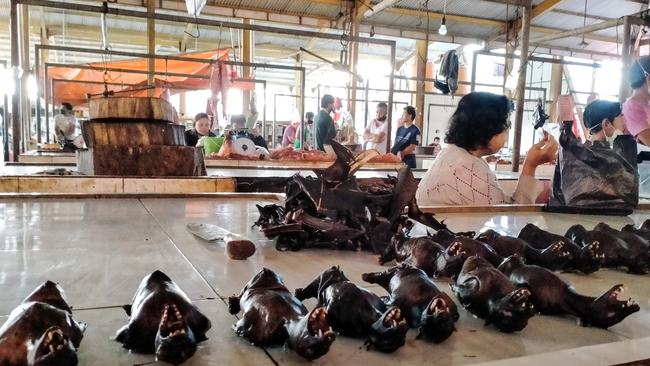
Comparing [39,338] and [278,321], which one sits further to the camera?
[278,321]

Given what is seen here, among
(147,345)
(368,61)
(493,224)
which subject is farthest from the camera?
(368,61)

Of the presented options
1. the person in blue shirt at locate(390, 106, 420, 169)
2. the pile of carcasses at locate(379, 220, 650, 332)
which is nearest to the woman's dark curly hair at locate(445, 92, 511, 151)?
the pile of carcasses at locate(379, 220, 650, 332)

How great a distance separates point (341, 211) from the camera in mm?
1622

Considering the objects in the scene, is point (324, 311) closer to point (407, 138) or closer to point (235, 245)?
point (235, 245)

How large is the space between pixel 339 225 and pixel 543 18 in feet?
44.0

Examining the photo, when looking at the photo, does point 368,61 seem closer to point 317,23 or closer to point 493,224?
point 317,23

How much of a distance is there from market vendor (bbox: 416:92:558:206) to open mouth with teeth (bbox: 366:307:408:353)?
2109 mm

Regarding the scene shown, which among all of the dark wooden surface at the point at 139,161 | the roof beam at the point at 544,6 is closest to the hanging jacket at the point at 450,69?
the dark wooden surface at the point at 139,161

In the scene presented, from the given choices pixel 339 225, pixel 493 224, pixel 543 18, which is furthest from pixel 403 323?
pixel 543 18

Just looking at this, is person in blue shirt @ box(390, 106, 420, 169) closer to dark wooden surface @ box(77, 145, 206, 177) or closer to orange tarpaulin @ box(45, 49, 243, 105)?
orange tarpaulin @ box(45, 49, 243, 105)

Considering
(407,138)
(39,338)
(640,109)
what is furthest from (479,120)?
(407,138)

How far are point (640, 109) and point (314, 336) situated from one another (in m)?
4.61

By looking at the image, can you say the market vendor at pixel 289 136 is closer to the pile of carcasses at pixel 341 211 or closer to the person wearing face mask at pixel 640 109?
the person wearing face mask at pixel 640 109

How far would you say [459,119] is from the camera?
292 cm
